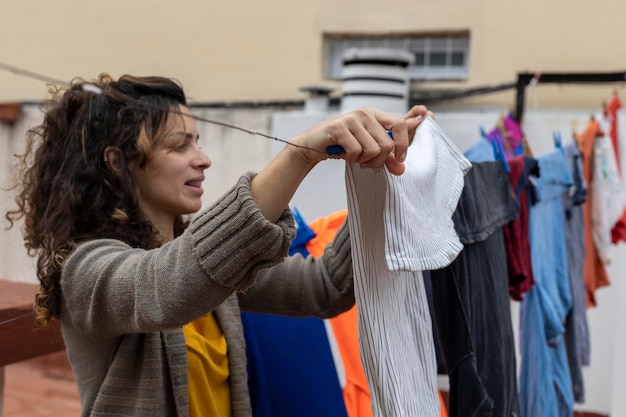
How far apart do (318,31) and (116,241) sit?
4.04 metres

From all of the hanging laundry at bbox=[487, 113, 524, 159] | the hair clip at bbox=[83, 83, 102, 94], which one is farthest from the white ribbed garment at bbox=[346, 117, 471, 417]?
the hanging laundry at bbox=[487, 113, 524, 159]

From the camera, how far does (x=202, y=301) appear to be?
4.27ft

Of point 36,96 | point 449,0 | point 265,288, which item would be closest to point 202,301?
point 265,288

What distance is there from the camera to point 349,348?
251 cm

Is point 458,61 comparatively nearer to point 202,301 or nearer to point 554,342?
point 554,342

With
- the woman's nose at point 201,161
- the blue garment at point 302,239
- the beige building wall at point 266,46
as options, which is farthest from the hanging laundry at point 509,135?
the woman's nose at point 201,161

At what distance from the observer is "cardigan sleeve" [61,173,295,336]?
50.2 inches

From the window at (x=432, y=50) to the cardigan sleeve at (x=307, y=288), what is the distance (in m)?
3.56

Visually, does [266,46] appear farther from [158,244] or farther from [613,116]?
[158,244]

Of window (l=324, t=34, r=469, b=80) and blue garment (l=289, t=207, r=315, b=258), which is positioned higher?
window (l=324, t=34, r=469, b=80)

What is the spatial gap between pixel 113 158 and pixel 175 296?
52 centimetres

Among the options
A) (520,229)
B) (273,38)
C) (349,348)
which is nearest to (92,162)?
(349,348)

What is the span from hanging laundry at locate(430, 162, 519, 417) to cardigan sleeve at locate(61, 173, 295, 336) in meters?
0.66

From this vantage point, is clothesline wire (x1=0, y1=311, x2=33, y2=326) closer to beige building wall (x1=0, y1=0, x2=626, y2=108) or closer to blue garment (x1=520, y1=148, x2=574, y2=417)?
blue garment (x1=520, y1=148, x2=574, y2=417)
